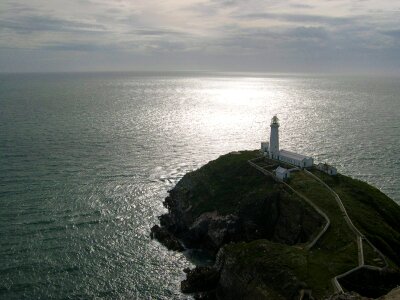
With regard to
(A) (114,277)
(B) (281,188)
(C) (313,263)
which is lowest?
(A) (114,277)

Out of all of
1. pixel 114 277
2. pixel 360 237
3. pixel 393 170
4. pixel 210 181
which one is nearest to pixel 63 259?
pixel 114 277

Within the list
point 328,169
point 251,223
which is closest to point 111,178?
point 251,223

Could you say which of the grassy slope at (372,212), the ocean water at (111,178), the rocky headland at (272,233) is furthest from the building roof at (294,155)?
the ocean water at (111,178)

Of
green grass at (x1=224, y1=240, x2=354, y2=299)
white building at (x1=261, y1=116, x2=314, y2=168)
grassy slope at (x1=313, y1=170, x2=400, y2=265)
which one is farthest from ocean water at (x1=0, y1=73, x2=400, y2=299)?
white building at (x1=261, y1=116, x2=314, y2=168)

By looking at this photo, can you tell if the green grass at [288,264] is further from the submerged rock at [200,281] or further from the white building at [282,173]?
the white building at [282,173]

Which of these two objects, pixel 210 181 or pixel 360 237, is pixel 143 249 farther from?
pixel 360 237

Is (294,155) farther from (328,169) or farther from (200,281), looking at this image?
(200,281)
